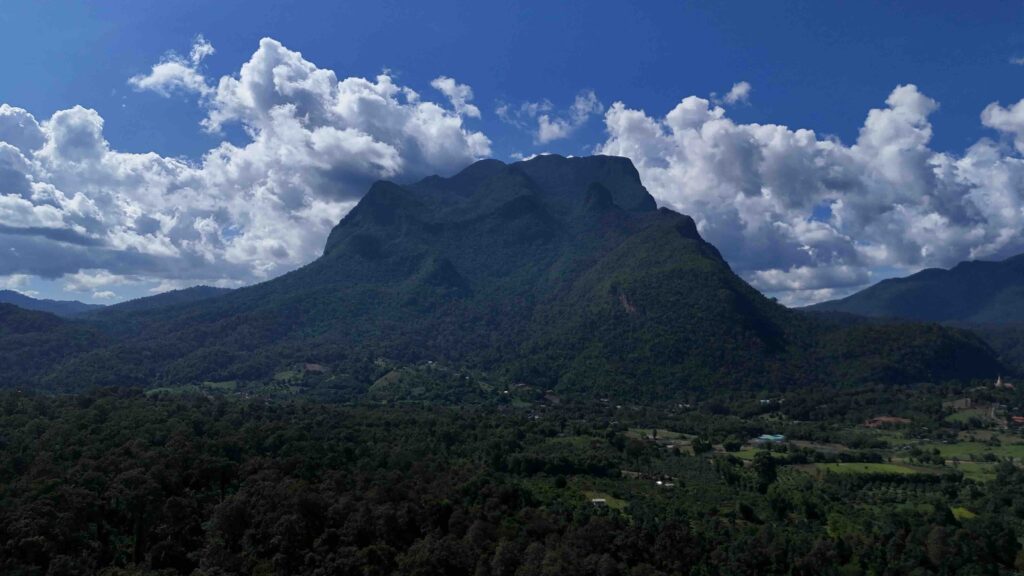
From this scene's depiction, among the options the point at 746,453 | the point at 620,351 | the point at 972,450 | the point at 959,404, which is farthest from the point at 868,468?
the point at 620,351

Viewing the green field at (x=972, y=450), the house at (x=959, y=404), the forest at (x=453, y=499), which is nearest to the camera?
the forest at (x=453, y=499)

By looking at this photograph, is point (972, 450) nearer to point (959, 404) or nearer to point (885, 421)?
point (885, 421)

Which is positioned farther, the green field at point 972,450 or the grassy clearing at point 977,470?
the green field at point 972,450

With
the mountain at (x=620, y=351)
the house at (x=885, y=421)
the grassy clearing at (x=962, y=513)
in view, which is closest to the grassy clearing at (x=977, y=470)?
the grassy clearing at (x=962, y=513)

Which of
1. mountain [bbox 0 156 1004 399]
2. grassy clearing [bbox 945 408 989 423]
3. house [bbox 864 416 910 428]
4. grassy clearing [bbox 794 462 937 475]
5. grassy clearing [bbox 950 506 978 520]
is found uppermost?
mountain [bbox 0 156 1004 399]

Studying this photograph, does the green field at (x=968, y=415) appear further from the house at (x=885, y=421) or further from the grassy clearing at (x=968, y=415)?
the house at (x=885, y=421)

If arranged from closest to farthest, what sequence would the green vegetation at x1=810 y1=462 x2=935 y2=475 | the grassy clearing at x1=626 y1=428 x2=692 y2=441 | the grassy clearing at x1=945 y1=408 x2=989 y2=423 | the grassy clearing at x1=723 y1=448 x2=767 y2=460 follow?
the green vegetation at x1=810 y1=462 x2=935 y2=475 < the grassy clearing at x1=723 y1=448 x2=767 y2=460 < the grassy clearing at x1=626 y1=428 x2=692 y2=441 < the grassy clearing at x1=945 y1=408 x2=989 y2=423

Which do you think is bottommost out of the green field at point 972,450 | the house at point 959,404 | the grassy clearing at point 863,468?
the green field at point 972,450

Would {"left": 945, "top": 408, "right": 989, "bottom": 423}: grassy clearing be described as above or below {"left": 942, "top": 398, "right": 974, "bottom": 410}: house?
below

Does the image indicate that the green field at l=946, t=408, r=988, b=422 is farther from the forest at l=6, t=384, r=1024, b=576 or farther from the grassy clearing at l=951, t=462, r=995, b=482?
the grassy clearing at l=951, t=462, r=995, b=482

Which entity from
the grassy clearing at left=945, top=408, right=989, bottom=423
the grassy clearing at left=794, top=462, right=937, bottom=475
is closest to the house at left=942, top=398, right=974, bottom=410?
the grassy clearing at left=945, top=408, right=989, bottom=423

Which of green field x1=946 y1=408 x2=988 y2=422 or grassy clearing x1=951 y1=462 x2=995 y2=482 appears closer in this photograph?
grassy clearing x1=951 y1=462 x2=995 y2=482

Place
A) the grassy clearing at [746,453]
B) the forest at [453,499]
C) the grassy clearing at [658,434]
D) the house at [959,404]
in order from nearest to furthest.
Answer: the forest at [453,499], the grassy clearing at [746,453], the grassy clearing at [658,434], the house at [959,404]
